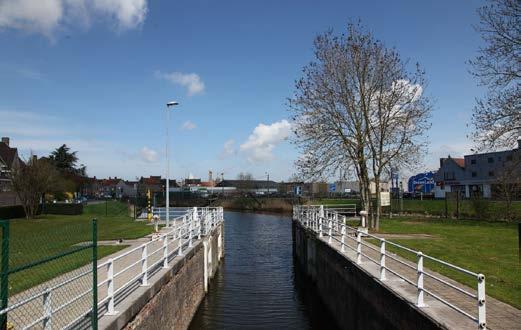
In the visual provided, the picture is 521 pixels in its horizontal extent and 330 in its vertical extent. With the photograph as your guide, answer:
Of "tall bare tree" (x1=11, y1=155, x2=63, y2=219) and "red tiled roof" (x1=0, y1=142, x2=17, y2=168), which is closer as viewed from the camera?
"tall bare tree" (x1=11, y1=155, x2=63, y2=219)

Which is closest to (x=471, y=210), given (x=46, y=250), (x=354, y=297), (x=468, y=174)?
(x=354, y=297)

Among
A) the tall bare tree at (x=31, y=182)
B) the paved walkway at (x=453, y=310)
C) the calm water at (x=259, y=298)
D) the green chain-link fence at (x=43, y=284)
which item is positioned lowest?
the calm water at (x=259, y=298)

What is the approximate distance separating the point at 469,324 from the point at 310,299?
474 inches

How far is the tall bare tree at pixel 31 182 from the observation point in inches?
1606

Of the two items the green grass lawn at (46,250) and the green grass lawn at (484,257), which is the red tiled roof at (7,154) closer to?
the green grass lawn at (46,250)

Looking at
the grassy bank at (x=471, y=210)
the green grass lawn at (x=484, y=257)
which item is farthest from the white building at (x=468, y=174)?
the green grass lawn at (x=484, y=257)

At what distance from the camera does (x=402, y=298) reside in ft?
28.9

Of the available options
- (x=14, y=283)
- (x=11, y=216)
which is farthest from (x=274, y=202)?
(x=14, y=283)

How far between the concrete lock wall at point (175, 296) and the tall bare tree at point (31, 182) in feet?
85.6

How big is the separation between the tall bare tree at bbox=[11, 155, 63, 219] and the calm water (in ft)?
68.7

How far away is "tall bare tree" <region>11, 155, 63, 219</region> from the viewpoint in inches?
1606

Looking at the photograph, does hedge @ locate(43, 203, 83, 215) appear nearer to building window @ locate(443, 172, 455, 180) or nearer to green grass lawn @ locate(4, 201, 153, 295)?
green grass lawn @ locate(4, 201, 153, 295)

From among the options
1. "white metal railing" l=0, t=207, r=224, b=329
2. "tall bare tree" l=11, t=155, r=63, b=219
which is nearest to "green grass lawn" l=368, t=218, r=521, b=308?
"white metal railing" l=0, t=207, r=224, b=329

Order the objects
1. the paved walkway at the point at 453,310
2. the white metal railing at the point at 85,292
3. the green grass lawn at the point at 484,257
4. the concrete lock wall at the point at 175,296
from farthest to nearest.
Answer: the green grass lawn at the point at 484,257
the concrete lock wall at the point at 175,296
the paved walkway at the point at 453,310
the white metal railing at the point at 85,292
